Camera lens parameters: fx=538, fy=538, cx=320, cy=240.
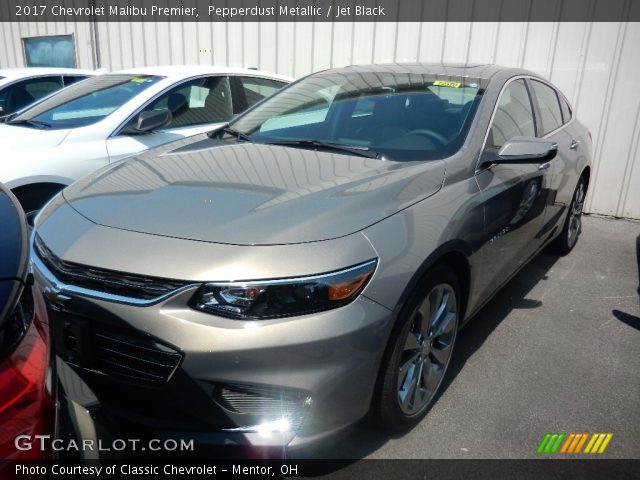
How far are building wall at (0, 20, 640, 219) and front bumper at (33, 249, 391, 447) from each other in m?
5.37

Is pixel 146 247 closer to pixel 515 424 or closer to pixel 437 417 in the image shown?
pixel 437 417

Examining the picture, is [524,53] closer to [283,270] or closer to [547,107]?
[547,107]

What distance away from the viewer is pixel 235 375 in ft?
5.93

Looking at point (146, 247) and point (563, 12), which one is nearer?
point (146, 247)

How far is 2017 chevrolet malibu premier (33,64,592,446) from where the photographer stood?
5.99 ft

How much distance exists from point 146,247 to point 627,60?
596 centimetres

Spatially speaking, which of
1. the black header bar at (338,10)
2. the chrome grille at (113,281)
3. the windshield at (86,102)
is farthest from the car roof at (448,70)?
the black header bar at (338,10)

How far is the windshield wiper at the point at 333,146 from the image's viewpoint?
280 centimetres

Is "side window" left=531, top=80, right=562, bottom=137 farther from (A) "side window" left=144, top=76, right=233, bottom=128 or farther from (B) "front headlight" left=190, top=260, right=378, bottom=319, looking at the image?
→ (A) "side window" left=144, top=76, right=233, bottom=128

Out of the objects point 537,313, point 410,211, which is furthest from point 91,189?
point 537,313

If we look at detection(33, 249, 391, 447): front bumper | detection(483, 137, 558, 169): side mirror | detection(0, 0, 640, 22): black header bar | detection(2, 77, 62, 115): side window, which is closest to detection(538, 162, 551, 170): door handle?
detection(483, 137, 558, 169): side mirror

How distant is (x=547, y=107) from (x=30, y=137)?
389 centimetres

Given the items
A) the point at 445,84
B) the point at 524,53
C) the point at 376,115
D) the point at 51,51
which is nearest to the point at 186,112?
the point at 376,115

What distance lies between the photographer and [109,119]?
14.0 ft
